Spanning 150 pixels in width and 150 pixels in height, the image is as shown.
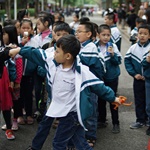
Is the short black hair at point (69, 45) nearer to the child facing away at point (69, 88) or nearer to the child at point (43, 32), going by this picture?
the child facing away at point (69, 88)

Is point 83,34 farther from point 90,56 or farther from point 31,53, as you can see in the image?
point 31,53

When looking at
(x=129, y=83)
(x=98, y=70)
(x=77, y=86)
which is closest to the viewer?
(x=77, y=86)

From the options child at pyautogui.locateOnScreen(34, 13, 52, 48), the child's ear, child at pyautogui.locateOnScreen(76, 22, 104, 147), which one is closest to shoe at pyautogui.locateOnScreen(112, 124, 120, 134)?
child at pyautogui.locateOnScreen(76, 22, 104, 147)

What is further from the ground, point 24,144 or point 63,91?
point 63,91

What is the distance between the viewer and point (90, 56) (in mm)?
4234

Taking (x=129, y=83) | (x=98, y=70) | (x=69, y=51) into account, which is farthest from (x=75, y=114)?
(x=129, y=83)

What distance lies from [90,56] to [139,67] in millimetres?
1097

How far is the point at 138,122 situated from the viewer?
522cm

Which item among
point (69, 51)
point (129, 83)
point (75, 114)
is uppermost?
point (69, 51)

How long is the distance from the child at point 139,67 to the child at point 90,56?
0.71m

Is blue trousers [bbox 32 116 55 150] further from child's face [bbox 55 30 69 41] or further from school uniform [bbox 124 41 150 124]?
school uniform [bbox 124 41 150 124]

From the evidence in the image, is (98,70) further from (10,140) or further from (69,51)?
(10,140)

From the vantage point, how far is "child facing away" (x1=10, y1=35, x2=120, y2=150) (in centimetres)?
331

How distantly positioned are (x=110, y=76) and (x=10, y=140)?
1696mm
